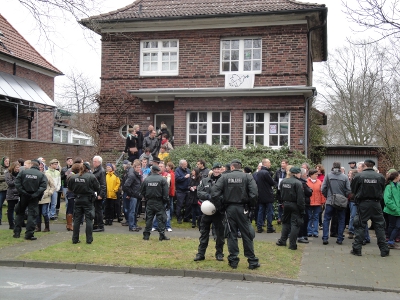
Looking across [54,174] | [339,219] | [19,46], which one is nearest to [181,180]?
[54,174]

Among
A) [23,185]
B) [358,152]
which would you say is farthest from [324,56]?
[23,185]

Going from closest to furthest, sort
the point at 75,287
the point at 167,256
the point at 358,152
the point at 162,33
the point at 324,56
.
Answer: the point at 75,287 → the point at 167,256 → the point at 162,33 → the point at 358,152 → the point at 324,56

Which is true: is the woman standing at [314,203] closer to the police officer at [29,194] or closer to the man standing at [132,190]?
the man standing at [132,190]

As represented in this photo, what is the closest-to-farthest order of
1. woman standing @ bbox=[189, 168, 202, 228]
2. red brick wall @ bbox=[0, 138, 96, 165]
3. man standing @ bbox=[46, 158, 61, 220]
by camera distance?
1. woman standing @ bbox=[189, 168, 202, 228]
2. man standing @ bbox=[46, 158, 61, 220]
3. red brick wall @ bbox=[0, 138, 96, 165]

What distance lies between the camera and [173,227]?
14.3m

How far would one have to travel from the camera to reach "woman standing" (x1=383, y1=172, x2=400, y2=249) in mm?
11336

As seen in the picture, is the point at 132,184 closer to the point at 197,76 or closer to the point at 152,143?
the point at 152,143

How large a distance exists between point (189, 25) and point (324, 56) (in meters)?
9.22

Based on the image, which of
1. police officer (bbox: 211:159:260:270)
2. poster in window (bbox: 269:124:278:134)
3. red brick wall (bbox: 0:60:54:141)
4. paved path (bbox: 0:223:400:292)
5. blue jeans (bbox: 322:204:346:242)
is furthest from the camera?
red brick wall (bbox: 0:60:54:141)

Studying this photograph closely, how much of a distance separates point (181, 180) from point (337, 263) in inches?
230

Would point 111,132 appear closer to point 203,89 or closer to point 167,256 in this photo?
point 203,89

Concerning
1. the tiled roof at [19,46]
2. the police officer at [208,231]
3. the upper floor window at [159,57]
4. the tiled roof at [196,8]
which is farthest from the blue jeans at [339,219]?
the tiled roof at [19,46]

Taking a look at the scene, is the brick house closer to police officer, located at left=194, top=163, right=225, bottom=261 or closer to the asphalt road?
police officer, located at left=194, top=163, right=225, bottom=261

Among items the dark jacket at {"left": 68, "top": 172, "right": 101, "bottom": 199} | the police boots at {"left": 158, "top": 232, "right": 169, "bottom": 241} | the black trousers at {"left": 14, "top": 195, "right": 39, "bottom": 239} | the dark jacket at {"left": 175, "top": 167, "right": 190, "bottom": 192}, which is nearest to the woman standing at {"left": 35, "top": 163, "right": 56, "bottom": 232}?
the black trousers at {"left": 14, "top": 195, "right": 39, "bottom": 239}
